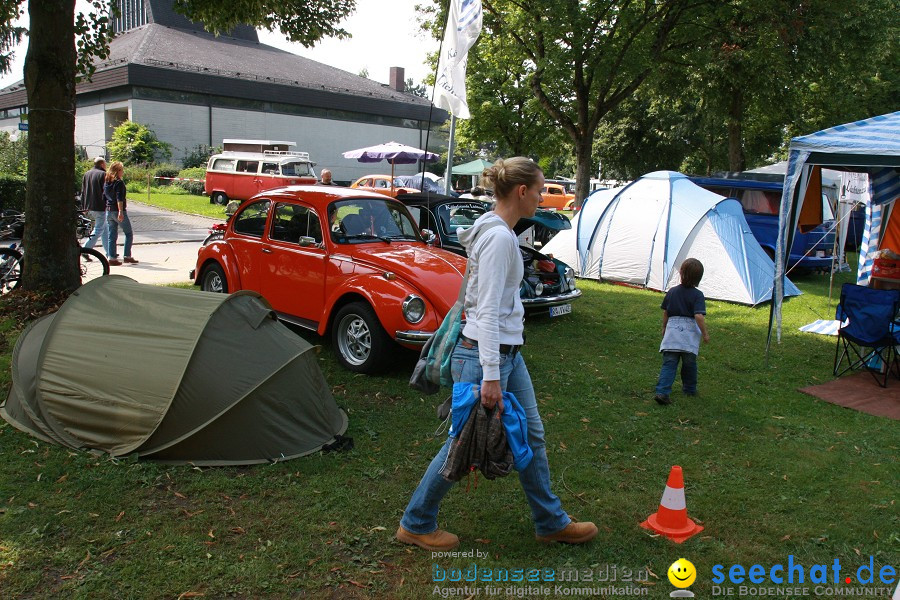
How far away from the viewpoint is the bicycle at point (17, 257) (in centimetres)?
892

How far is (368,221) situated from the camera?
740cm

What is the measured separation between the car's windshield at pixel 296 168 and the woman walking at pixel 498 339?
23579mm

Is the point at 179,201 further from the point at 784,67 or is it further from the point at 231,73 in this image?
the point at 784,67

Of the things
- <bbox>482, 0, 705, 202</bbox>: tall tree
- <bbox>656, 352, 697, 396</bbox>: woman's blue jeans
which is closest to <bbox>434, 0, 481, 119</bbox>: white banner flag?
<bbox>656, 352, 697, 396</bbox>: woman's blue jeans

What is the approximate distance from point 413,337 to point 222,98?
37.7 m

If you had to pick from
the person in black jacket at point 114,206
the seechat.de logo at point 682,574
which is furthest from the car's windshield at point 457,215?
the seechat.de logo at point 682,574

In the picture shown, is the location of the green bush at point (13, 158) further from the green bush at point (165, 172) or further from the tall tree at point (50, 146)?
the tall tree at point (50, 146)

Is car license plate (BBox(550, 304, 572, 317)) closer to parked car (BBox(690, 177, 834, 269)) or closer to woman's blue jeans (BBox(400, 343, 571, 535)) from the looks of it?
woman's blue jeans (BBox(400, 343, 571, 535))

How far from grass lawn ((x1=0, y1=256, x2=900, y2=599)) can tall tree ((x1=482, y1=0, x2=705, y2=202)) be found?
1243cm

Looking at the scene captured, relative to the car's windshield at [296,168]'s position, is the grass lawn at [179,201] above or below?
below

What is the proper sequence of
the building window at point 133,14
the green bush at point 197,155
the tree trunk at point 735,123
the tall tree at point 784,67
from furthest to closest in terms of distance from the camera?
the building window at point 133,14 → the green bush at point 197,155 → the tree trunk at point 735,123 → the tall tree at point 784,67

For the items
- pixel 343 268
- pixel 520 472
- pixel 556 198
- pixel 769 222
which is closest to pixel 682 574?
pixel 520 472

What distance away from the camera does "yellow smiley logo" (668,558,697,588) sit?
3.36m

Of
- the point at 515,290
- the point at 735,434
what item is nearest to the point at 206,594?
the point at 515,290
